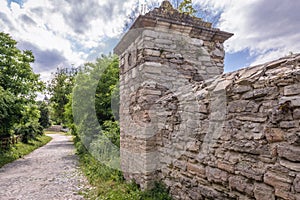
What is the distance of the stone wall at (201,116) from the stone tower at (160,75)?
0.06ft

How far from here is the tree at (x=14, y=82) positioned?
27.4 feet

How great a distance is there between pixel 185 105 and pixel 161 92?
1018 millimetres

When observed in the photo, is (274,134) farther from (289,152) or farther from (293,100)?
(293,100)

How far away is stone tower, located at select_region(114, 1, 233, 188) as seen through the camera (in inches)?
144

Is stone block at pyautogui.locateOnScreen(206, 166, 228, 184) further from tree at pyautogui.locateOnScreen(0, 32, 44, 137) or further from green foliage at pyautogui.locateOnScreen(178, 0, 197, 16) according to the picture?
tree at pyautogui.locateOnScreen(0, 32, 44, 137)

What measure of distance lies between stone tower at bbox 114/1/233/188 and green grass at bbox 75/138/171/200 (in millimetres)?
204

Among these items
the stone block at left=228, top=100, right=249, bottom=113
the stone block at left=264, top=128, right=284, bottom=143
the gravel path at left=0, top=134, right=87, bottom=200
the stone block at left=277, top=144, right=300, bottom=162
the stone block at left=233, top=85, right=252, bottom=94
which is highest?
the stone block at left=233, top=85, right=252, bottom=94

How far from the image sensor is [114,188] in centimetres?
440

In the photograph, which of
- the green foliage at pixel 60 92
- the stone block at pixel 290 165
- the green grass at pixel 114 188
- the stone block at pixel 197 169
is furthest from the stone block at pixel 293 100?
the green foliage at pixel 60 92

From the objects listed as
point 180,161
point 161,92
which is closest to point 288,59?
point 180,161

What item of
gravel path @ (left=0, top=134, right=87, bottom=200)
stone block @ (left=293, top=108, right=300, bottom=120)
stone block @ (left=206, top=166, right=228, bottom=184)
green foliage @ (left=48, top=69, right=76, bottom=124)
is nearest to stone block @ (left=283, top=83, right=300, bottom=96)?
stone block @ (left=293, top=108, right=300, bottom=120)

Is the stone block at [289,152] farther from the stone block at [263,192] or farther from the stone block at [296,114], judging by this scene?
the stone block at [263,192]

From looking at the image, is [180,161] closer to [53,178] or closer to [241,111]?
[241,111]

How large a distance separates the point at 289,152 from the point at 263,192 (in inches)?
18.7
